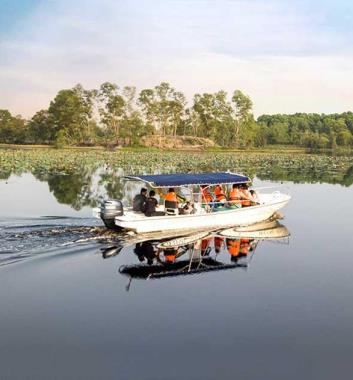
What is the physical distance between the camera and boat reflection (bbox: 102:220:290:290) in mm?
13733

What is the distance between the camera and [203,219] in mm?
18047

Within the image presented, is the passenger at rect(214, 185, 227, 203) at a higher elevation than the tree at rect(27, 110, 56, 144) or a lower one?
lower

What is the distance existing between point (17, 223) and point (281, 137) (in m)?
103

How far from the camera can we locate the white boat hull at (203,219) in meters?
16.7

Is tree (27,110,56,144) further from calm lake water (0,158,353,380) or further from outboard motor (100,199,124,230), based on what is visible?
outboard motor (100,199,124,230)

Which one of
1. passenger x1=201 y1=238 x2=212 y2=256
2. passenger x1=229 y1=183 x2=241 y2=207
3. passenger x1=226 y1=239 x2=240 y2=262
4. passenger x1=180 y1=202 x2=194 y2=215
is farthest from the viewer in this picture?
passenger x1=229 y1=183 x2=241 y2=207

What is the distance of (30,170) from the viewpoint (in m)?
41.8

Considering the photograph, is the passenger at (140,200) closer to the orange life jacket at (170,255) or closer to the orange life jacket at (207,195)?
the orange life jacket at (170,255)

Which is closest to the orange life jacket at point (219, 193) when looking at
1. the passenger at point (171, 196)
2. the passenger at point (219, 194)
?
the passenger at point (219, 194)

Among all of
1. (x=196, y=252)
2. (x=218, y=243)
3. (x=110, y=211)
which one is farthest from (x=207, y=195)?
(x=110, y=211)

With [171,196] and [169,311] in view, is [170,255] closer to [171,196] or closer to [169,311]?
[171,196]

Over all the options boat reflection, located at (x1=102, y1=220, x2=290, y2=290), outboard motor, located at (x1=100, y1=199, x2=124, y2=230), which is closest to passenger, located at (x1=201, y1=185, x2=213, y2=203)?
boat reflection, located at (x1=102, y1=220, x2=290, y2=290)

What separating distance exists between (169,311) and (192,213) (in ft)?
25.8

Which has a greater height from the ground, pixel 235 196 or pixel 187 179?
pixel 187 179
